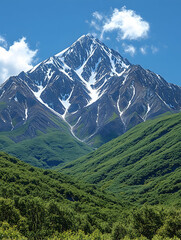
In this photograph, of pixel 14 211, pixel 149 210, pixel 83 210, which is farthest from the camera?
pixel 83 210

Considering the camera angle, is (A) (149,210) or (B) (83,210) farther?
(B) (83,210)

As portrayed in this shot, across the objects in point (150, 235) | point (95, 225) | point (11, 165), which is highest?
point (150, 235)

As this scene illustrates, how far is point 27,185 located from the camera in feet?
459

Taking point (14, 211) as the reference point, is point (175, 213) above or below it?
above

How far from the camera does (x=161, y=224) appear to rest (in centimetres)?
8619

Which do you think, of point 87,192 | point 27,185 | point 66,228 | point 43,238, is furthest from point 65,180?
point 43,238

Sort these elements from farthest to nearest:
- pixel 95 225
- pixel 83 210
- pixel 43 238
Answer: pixel 83 210 < pixel 95 225 < pixel 43 238

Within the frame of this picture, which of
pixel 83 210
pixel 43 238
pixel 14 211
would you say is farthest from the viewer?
pixel 83 210

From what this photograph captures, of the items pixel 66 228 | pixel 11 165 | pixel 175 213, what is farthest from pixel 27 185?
pixel 175 213

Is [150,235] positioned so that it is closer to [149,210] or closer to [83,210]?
[149,210]

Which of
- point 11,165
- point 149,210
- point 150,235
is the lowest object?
point 11,165

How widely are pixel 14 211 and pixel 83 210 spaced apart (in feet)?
209

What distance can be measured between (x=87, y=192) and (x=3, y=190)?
91.6 meters

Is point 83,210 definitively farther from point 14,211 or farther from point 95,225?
point 14,211
